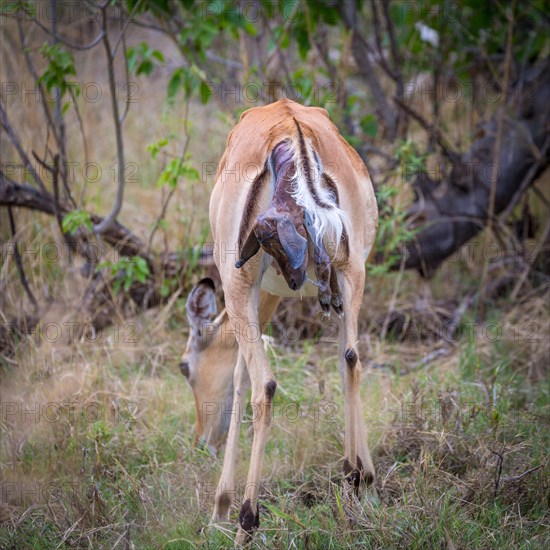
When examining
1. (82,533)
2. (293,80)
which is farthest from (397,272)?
(82,533)

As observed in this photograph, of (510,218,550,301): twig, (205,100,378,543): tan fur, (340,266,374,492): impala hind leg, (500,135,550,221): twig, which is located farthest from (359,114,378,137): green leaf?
(340,266,374,492): impala hind leg

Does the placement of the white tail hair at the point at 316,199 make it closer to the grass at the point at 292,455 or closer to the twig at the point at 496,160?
the grass at the point at 292,455

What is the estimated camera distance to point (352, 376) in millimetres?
3594

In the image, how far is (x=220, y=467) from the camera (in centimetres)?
431

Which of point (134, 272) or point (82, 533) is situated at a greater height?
point (134, 272)

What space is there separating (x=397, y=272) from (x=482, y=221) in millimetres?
1021

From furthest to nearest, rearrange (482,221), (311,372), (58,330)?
(482,221) → (58,330) → (311,372)

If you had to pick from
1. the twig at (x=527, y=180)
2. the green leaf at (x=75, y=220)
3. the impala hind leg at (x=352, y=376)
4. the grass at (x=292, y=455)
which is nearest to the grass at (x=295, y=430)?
the grass at (x=292, y=455)

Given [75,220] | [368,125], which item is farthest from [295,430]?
[368,125]

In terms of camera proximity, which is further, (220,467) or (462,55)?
(462,55)

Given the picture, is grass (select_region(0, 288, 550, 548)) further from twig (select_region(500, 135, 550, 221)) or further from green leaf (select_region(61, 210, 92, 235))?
twig (select_region(500, 135, 550, 221))

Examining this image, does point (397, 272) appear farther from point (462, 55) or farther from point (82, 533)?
point (82, 533)

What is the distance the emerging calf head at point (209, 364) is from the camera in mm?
4625

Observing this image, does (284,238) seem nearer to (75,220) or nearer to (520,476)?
(520,476)
